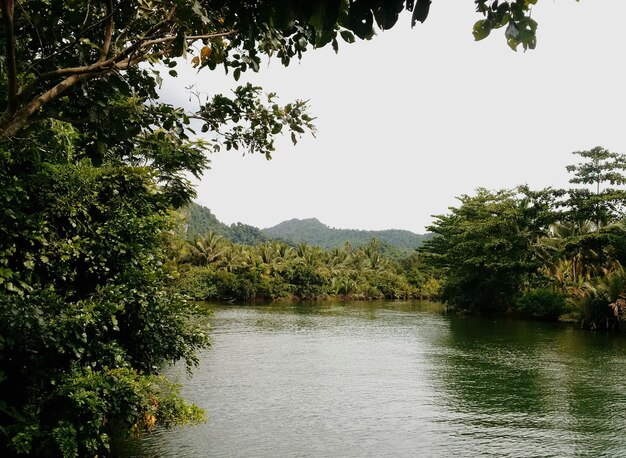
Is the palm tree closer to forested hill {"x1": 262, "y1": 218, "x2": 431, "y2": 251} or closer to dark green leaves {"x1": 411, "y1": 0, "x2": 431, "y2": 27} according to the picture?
dark green leaves {"x1": 411, "y1": 0, "x2": 431, "y2": 27}

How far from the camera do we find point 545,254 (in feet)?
81.6

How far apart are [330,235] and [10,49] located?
152894 millimetres

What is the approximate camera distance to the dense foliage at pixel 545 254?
19125mm

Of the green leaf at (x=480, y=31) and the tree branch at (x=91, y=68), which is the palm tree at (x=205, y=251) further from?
the green leaf at (x=480, y=31)

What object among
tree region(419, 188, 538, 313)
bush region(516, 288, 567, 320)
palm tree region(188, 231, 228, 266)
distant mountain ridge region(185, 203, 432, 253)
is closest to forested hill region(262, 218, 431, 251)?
distant mountain ridge region(185, 203, 432, 253)

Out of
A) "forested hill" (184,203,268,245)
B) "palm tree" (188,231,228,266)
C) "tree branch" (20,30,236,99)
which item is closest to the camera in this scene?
"tree branch" (20,30,236,99)

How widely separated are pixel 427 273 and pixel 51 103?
48.2 m

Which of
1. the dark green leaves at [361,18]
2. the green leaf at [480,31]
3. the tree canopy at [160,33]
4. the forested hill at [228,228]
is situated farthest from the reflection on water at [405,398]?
the forested hill at [228,228]

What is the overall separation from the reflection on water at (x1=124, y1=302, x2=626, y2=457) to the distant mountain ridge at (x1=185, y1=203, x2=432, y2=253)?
67.7 m

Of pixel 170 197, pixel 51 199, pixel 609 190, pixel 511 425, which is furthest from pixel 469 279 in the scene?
pixel 51 199

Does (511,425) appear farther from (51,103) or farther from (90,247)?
(51,103)

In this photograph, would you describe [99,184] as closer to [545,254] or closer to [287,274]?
[545,254]

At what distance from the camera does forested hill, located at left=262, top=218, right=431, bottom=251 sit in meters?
140

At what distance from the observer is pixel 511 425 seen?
7238mm
